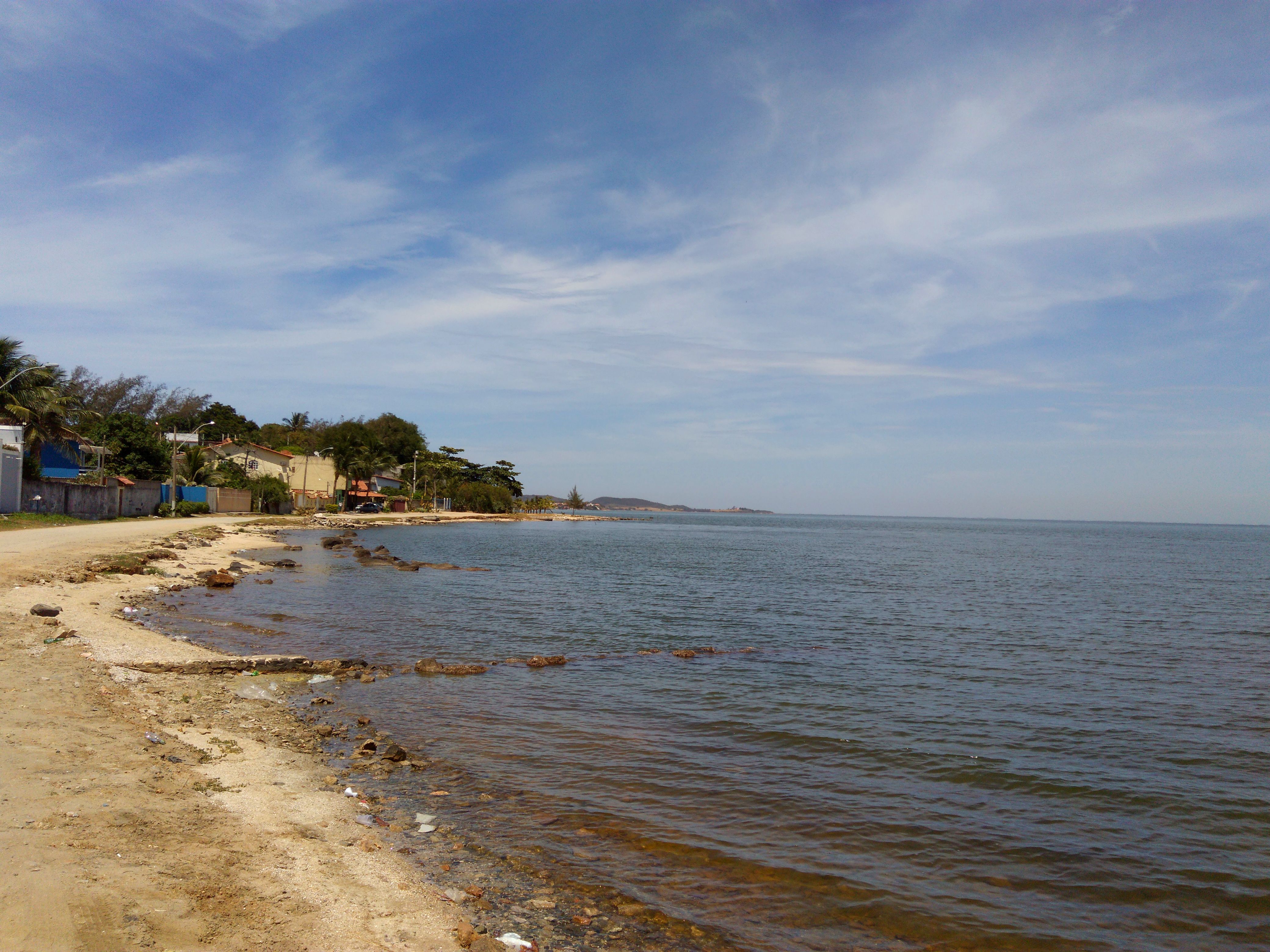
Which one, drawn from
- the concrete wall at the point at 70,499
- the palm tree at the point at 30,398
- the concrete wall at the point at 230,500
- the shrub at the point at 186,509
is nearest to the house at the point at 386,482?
the concrete wall at the point at 230,500

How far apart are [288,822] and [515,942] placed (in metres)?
2.97

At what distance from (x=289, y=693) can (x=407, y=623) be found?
937 centimetres

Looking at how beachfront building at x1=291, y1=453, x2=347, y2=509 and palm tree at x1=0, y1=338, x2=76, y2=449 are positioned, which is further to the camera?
beachfront building at x1=291, y1=453, x2=347, y2=509

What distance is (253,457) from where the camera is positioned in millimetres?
87562

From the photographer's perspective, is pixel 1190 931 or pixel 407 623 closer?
pixel 1190 931

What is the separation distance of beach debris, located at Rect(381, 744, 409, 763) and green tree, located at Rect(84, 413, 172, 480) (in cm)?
6233

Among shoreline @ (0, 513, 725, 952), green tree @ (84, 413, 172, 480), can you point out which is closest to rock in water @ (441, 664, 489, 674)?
shoreline @ (0, 513, 725, 952)

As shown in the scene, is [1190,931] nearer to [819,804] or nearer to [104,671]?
[819,804]

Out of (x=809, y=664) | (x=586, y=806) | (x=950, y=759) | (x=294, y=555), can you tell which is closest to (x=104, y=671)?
(x=586, y=806)

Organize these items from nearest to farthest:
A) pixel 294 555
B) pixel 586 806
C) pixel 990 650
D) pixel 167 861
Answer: pixel 167 861 → pixel 586 806 → pixel 990 650 → pixel 294 555

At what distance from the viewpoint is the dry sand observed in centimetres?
518

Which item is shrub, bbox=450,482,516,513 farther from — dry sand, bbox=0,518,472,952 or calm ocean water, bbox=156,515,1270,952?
dry sand, bbox=0,518,472,952

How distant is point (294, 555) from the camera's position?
138ft

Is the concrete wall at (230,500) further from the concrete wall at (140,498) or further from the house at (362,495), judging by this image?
the house at (362,495)
